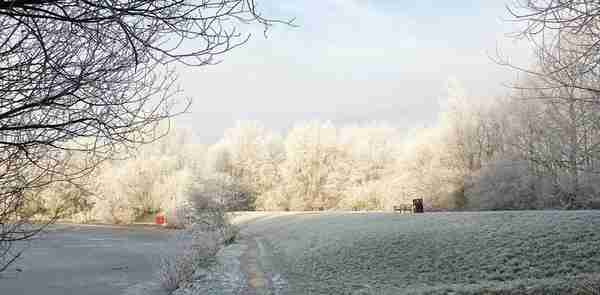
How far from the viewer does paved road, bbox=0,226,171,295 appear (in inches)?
518

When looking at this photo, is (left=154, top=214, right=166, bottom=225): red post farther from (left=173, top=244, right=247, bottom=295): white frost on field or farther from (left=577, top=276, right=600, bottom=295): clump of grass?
(left=577, top=276, right=600, bottom=295): clump of grass

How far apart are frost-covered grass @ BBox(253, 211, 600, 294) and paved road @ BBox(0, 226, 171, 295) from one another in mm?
4708

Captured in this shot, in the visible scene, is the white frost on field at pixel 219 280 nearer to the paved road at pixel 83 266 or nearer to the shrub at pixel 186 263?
the shrub at pixel 186 263

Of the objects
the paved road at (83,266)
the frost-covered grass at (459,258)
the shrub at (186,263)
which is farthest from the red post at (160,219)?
the frost-covered grass at (459,258)

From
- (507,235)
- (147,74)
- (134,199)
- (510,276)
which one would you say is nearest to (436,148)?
(507,235)

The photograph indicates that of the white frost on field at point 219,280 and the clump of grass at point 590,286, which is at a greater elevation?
the clump of grass at point 590,286

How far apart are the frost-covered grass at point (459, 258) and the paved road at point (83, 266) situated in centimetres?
471

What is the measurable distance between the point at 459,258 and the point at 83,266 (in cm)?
1304

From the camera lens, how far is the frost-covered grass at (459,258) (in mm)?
8664

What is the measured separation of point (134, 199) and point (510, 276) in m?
35.2

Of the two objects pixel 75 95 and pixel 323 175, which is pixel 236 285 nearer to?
pixel 75 95

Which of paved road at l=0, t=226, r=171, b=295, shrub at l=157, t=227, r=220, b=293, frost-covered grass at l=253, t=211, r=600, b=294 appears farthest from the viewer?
paved road at l=0, t=226, r=171, b=295

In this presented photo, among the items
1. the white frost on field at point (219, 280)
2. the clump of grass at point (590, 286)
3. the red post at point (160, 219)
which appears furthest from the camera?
the red post at point (160, 219)

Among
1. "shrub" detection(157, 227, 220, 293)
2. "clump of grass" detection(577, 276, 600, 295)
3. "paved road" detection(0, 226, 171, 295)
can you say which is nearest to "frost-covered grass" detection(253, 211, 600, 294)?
"clump of grass" detection(577, 276, 600, 295)
